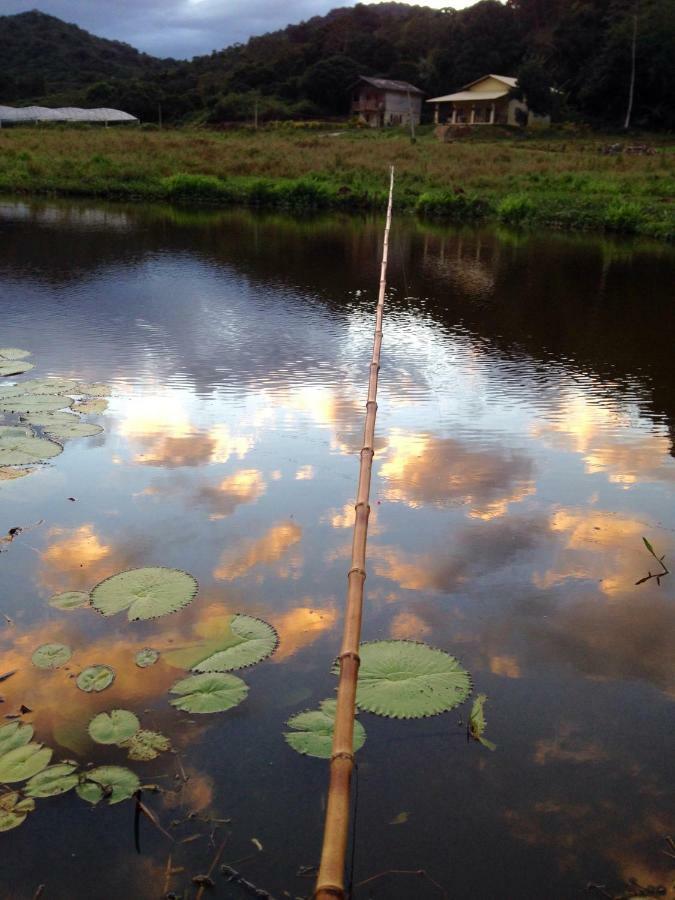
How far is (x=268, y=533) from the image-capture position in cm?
437

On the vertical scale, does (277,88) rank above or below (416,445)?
above

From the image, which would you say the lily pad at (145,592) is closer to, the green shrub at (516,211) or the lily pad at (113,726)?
the lily pad at (113,726)

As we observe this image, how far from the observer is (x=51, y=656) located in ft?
10.6

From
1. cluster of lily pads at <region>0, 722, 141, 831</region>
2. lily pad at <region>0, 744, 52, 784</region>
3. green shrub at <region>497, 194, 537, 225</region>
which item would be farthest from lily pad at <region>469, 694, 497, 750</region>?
green shrub at <region>497, 194, 537, 225</region>

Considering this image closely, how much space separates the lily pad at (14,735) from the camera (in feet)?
8.91

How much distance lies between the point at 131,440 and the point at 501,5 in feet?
204

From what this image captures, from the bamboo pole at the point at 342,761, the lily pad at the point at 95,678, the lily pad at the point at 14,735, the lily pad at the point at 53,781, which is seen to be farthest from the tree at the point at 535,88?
the lily pad at the point at 53,781

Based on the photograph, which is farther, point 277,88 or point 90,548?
point 277,88

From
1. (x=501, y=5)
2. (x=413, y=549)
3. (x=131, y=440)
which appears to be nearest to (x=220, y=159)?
(x=131, y=440)

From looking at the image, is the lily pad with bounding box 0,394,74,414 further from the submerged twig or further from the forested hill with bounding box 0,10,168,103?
the forested hill with bounding box 0,10,168,103

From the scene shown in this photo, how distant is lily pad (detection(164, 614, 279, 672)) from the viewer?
3.24 meters

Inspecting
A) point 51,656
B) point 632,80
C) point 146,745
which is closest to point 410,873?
point 146,745

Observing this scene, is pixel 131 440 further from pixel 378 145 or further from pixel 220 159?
pixel 378 145

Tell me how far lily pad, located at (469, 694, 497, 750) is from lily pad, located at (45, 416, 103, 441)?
134 inches
